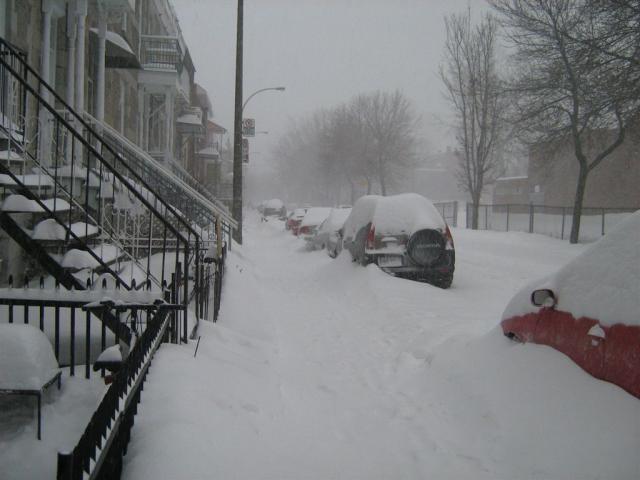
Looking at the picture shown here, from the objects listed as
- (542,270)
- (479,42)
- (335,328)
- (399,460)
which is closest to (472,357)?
(399,460)

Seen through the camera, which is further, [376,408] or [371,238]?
[371,238]

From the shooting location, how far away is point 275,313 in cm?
901

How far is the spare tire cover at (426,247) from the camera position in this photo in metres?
9.80

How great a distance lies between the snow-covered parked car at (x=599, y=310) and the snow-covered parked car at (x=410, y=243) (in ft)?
17.5

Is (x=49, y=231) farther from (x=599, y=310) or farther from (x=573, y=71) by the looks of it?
(x=573, y=71)

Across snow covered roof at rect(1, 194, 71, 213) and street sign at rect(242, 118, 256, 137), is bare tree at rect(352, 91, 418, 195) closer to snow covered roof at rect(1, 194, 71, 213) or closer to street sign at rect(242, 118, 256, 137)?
street sign at rect(242, 118, 256, 137)

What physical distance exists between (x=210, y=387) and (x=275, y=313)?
476 cm

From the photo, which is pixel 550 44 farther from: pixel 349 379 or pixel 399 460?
pixel 399 460

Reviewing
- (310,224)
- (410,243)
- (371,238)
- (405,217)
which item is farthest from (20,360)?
(310,224)

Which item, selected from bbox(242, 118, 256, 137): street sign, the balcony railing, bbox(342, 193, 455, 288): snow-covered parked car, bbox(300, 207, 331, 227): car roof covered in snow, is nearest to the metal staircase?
bbox(342, 193, 455, 288): snow-covered parked car

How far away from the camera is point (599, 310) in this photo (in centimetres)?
361

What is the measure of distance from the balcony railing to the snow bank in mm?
17188

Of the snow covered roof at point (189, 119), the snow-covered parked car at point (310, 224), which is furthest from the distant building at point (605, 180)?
the snow covered roof at point (189, 119)

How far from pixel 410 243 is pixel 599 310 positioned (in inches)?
247
